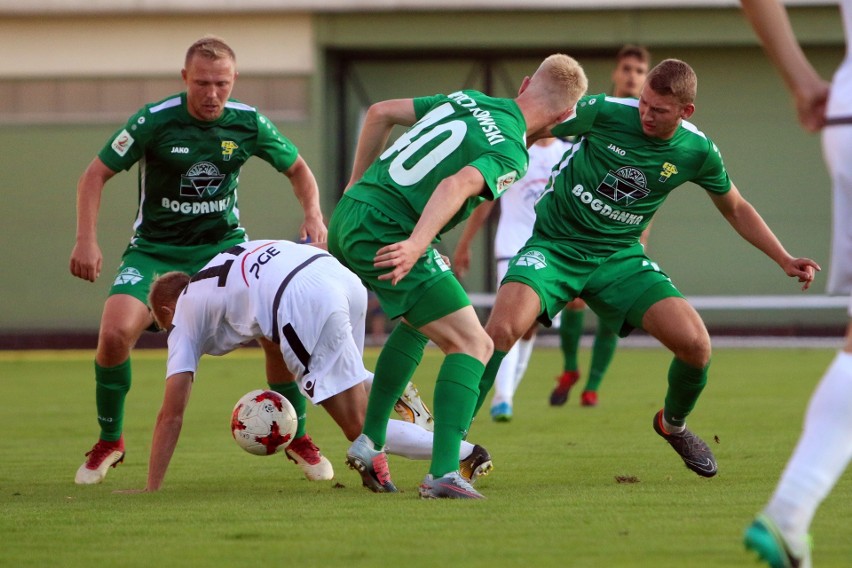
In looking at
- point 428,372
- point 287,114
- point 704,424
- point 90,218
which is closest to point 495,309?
point 90,218

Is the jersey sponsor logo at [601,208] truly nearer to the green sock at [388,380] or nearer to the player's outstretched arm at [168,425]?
the green sock at [388,380]

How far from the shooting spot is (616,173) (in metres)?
6.34

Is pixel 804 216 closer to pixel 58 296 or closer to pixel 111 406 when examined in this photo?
pixel 58 296

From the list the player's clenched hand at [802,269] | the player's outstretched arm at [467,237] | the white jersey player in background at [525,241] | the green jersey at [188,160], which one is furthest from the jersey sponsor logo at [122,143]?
the white jersey player in background at [525,241]

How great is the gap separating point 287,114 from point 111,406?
46.0 ft

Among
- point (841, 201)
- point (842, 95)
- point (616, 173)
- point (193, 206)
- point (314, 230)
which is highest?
point (842, 95)

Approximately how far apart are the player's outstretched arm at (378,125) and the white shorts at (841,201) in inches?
96.0

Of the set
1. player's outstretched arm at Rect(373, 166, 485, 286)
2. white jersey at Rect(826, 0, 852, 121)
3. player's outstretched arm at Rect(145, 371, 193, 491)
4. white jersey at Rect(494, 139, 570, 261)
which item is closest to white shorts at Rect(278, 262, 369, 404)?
player's outstretched arm at Rect(145, 371, 193, 491)

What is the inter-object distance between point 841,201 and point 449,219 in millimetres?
1791

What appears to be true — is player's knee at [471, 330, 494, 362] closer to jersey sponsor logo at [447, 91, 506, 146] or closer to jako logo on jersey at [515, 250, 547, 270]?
jersey sponsor logo at [447, 91, 506, 146]

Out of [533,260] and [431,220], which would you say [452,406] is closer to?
[431,220]

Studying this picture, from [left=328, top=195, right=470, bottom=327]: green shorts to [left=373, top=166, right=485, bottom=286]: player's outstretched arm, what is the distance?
0.39m

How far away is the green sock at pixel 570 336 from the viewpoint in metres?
10.5

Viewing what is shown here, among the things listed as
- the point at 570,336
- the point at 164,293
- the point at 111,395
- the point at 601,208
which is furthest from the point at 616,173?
the point at 570,336
